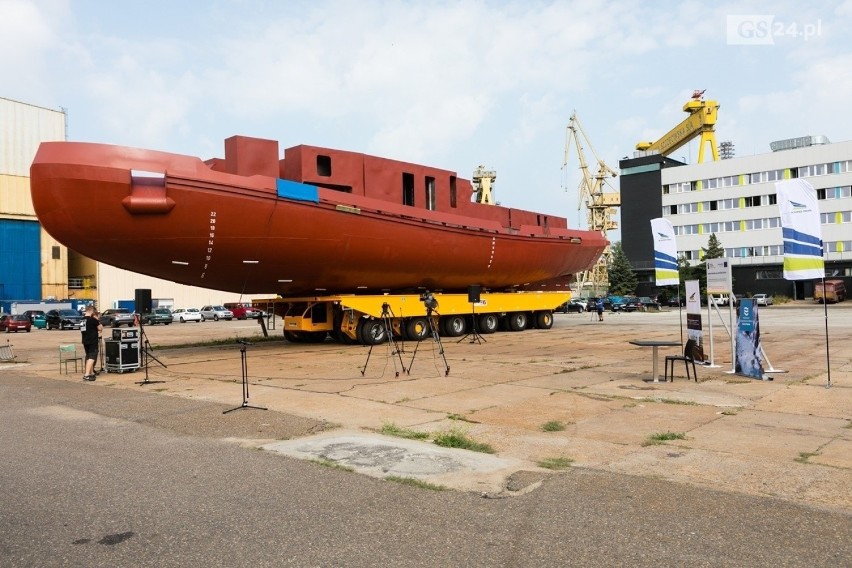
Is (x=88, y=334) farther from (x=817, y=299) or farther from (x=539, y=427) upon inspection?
(x=817, y=299)

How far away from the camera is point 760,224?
68.8m

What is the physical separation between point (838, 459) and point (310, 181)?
51.5 ft

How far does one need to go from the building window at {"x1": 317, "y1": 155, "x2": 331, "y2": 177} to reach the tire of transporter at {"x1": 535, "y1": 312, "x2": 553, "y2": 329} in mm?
13809

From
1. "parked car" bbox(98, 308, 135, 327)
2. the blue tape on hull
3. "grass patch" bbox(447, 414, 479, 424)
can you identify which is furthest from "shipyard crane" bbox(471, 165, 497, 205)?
"grass patch" bbox(447, 414, 479, 424)

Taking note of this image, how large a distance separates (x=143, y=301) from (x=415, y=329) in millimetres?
9987

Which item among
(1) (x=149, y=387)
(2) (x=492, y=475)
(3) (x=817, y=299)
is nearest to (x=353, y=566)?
(2) (x=492, y=475)

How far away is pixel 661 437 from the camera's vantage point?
7387 mm

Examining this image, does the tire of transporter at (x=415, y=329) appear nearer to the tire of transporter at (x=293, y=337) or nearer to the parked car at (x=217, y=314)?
the tire of transporter at (x=293, y=337)

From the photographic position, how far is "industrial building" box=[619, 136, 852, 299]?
64500 millimetres

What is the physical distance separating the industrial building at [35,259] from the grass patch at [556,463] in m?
51.2

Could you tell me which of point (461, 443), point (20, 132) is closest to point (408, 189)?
point (461, 443)

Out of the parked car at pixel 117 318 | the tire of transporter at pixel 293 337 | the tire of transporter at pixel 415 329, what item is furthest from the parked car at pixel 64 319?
the tire of transporter at pixel 415 329

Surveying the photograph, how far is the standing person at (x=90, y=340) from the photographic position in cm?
1395

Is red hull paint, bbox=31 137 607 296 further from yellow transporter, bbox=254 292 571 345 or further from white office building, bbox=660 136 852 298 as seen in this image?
white office building, bbox=660 136 852 298
